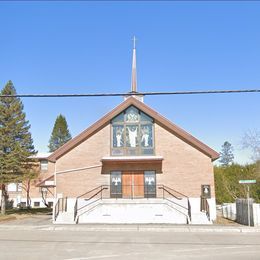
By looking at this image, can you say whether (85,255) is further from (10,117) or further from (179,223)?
(10,117)

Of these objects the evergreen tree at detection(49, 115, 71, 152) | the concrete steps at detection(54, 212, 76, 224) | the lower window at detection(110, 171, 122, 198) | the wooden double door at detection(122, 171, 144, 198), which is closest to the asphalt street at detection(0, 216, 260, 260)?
the concrete steps at detection(54, 212, 76, 224)

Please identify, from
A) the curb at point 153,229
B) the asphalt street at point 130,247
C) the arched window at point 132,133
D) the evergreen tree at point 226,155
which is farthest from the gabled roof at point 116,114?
the evergreen tree at point 226,155

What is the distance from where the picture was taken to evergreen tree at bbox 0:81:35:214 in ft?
101

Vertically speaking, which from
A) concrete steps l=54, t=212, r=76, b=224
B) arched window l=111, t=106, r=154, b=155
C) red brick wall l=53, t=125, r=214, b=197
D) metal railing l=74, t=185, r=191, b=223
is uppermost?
arched window l=111, t=106, r=154, b=155

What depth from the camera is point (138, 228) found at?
66.4 feet

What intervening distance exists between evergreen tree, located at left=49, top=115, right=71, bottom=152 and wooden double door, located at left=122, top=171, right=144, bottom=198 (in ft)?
165

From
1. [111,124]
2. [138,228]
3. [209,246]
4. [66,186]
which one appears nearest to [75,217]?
[66,186]

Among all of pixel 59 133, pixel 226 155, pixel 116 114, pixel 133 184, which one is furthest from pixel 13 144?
pixel 226 155

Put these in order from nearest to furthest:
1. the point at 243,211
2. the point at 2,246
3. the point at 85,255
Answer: the point at 85,255 → the point at 2,246 → the point at 243,211

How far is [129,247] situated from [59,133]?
213ft

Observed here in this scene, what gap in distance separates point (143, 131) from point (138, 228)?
8.95 meters

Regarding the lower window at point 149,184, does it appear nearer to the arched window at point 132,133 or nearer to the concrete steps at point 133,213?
the arched window at point 132,133

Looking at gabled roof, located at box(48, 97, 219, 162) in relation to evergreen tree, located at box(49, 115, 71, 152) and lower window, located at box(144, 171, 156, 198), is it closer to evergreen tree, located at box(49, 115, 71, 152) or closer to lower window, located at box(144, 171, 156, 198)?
lower window, located at box(144, 171, 156, 198)

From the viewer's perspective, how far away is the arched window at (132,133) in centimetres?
2717
